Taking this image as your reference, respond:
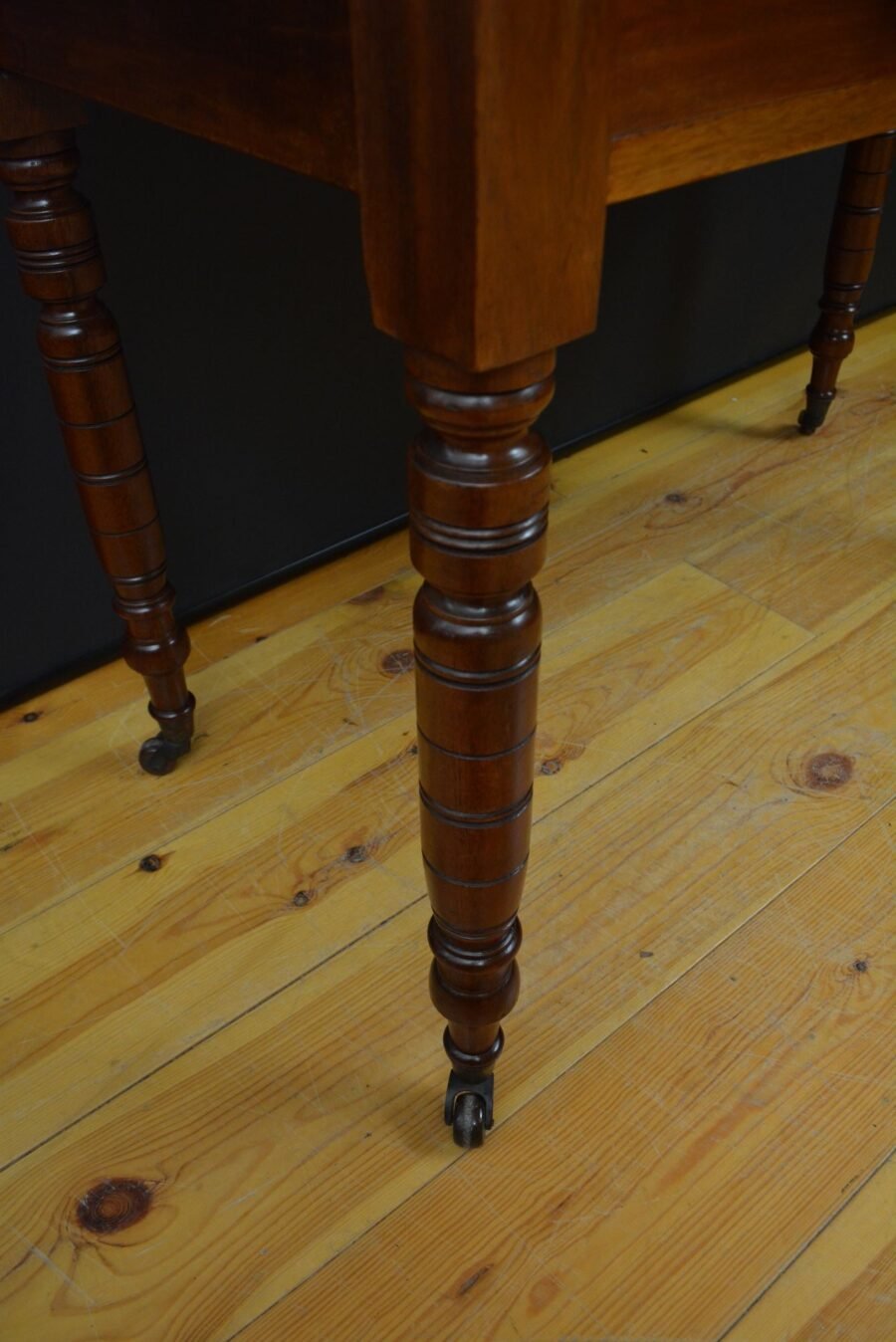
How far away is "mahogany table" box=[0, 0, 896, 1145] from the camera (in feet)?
1.33

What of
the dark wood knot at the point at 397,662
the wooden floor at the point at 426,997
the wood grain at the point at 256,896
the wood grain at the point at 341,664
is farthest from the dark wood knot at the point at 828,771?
the dark wood knot at the point at 397,662

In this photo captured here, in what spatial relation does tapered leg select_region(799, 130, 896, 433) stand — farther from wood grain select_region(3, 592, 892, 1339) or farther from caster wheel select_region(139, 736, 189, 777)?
caster wheel select_region(139, 736, 189, 777)

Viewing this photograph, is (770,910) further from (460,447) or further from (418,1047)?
(460,447)

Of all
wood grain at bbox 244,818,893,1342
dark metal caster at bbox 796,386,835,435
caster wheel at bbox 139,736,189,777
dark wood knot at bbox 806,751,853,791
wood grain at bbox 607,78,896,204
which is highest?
wood grain at bbox 607,78,896,204

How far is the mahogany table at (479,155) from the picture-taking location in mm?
406

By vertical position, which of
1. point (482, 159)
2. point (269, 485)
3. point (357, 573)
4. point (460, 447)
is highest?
point (482, 159)

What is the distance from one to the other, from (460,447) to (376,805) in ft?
1.89

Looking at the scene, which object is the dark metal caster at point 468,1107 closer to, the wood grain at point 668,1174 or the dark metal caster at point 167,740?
the wood grain at point 668,1174

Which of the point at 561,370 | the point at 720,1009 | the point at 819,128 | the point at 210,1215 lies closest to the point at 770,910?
the point at 720,1009

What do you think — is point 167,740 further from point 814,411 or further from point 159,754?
point 814,411

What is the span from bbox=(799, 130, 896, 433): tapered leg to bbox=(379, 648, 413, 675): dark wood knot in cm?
70

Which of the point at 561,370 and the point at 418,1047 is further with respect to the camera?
the point at 561,370

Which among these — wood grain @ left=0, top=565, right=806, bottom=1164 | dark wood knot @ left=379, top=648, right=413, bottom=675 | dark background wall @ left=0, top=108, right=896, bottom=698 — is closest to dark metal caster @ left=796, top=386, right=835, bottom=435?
dark background wall @ left=0, top=108, right=896, bottom=698

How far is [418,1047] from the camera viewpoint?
33.1 inches
